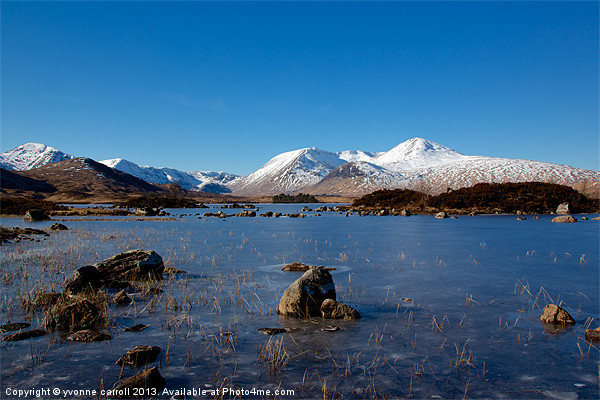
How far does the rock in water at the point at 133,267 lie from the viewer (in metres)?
14.5

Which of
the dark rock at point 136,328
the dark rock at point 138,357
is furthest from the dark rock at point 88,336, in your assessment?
the dark rock at point 138,357

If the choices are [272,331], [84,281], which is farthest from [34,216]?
[272,331]

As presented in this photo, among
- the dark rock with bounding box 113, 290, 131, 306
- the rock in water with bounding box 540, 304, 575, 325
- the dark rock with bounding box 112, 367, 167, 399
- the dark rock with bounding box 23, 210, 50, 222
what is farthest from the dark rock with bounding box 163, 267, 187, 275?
the dark rock with bounding box 23, 210, 50, 222

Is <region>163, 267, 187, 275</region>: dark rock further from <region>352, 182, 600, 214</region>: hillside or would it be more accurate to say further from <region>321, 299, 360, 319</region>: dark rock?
<region>352, 182, 600, 214</region>: hillside

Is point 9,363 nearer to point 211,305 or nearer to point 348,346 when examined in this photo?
point 211,305

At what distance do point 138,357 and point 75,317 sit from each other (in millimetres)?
3251

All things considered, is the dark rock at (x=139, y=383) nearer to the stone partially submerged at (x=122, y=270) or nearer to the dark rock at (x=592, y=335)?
the stone partially submerged at (x=122, y=270)

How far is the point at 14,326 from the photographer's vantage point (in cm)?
905

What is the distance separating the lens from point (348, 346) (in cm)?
795

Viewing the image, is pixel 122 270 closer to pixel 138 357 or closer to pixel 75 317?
pixel 75 317

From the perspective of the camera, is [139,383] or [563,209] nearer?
[139,383]

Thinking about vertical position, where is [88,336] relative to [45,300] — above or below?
below

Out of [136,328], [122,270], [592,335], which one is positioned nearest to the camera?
[592,335]

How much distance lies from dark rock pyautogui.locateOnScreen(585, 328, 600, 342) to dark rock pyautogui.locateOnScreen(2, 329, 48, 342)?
39.8 feet
